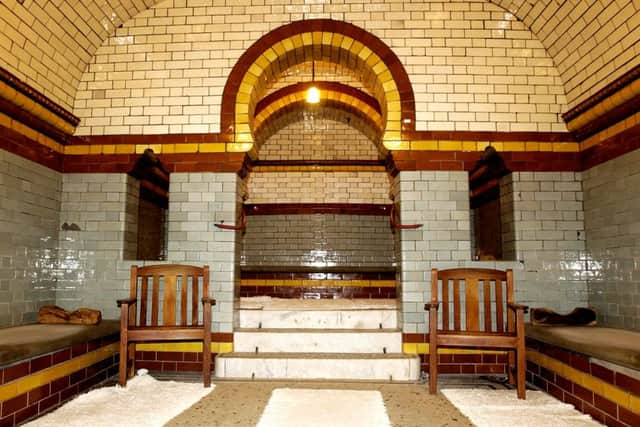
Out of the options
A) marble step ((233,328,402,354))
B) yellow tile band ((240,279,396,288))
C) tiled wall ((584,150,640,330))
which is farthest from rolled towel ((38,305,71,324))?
tiled wall ((584,150,640,330))

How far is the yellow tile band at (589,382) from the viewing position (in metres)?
3.41

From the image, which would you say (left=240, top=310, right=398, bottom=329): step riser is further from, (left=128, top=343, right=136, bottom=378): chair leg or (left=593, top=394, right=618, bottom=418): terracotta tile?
(left=593, top=394, right=618, bottom=418): terracotta tile

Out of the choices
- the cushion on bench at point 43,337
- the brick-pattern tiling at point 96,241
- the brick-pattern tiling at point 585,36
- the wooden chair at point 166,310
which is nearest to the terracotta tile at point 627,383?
the brick-pattern tiling at point 585,36

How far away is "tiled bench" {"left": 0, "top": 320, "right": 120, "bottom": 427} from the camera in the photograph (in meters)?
3.62

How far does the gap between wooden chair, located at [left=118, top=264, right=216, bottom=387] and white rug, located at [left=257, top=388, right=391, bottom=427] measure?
0.97 metres

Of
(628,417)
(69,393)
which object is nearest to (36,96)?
(69,393)

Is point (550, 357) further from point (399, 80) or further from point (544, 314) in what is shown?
point (399, 80)

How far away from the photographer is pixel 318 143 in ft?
31.7

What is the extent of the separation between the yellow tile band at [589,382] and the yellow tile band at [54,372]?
450 cm

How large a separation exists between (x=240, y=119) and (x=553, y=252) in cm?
400

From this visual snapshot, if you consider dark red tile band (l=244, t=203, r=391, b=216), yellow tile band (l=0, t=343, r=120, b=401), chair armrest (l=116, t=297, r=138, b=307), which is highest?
dark red tile band (l=244, t=203, r=391, b=216)

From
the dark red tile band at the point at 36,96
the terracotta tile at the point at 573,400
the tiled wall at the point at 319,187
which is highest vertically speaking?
the dark red tile band at the point at 36,96

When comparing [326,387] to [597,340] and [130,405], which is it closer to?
[130,405]

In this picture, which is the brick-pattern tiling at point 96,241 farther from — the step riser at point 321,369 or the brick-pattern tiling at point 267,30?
the step riser at point 321,369
